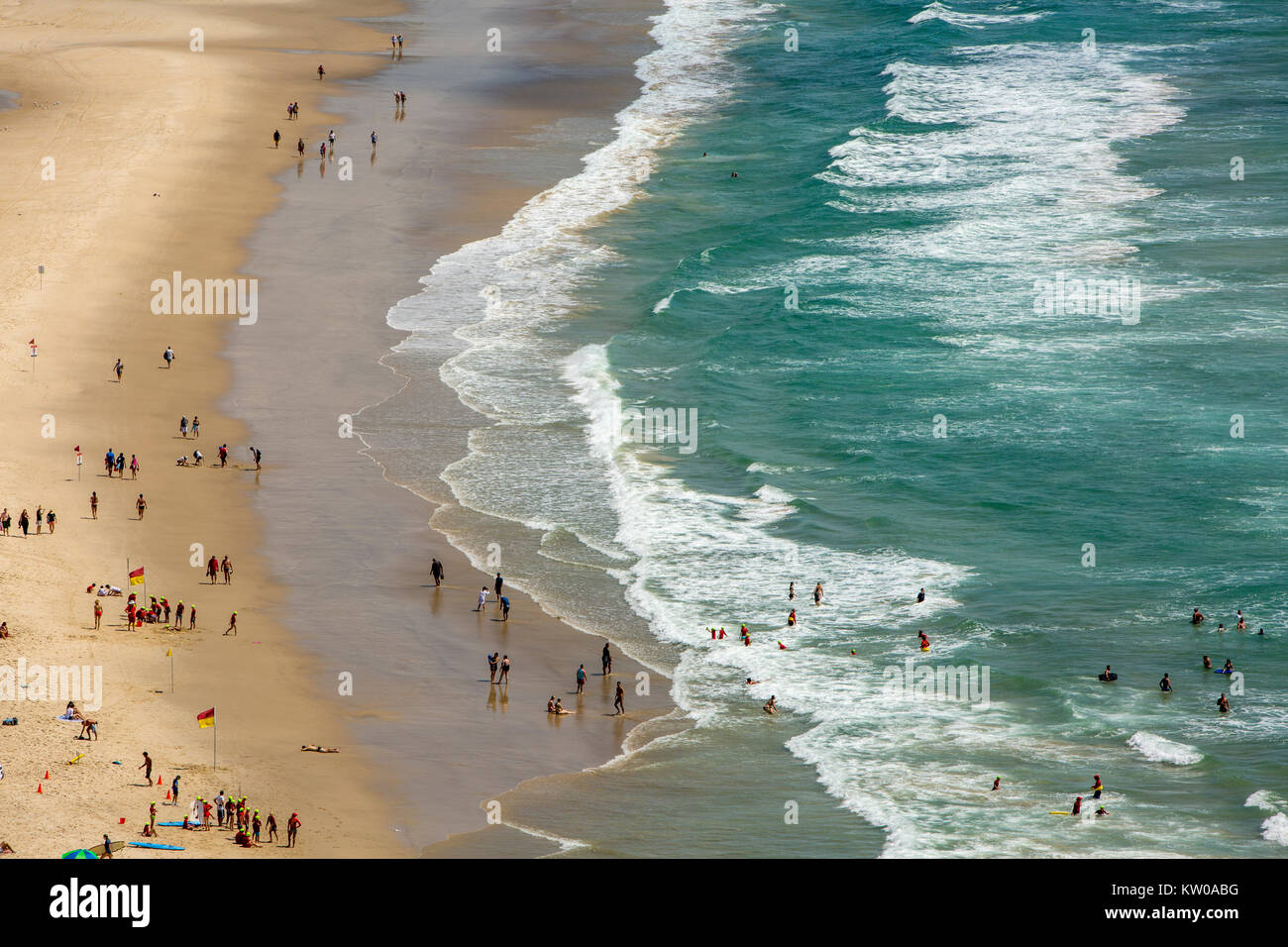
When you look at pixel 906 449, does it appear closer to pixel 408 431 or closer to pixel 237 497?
pixel 408 431

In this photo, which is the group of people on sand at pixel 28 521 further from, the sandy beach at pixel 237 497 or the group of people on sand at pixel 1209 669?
the group of people on sand at pixel 1209 669

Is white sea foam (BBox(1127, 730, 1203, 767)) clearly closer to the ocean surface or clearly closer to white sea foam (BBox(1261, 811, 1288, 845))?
the ocean surface

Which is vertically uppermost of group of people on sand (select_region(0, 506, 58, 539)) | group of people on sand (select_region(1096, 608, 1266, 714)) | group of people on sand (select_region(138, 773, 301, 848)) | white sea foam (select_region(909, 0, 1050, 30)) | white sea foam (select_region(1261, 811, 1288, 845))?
white sea foam (select_region(909, 0, 1050, 30))

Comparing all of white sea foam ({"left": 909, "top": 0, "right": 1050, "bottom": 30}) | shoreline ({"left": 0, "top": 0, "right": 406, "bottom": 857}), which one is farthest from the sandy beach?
white sea foam ({"left": 909, "top": 0, "right": 1050, "bottom": 30})

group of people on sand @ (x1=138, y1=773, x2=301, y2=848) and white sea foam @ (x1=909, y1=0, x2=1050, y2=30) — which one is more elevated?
white sea foam @ (x1=909, y1=0, x2=1050, y2=30)

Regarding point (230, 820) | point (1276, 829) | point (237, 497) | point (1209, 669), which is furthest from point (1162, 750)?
point (237, 497)

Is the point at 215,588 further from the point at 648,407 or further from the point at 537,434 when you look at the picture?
the point at 648,407
